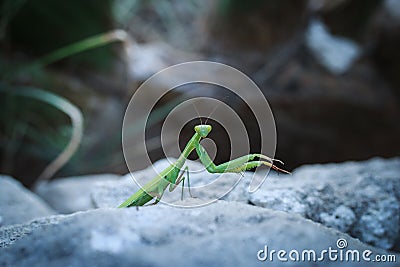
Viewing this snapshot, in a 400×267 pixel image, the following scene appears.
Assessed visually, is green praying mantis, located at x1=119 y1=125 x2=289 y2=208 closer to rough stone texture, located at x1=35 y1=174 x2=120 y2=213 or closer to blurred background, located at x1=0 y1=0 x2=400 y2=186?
rough stone texture, located at x1=35 y1=174 x2=120 y2=213

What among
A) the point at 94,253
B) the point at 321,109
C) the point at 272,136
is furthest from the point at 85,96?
the point at 94,253

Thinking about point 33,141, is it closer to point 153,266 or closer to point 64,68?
point 64,68

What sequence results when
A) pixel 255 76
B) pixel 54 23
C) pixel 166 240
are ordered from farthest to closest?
pixel 255 76
pixel 54 23
pixel 166 240

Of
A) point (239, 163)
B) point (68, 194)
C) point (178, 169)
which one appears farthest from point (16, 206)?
point (239, 163)

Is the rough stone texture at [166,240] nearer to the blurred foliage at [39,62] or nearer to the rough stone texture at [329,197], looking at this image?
the rough stone texture at [329,197]

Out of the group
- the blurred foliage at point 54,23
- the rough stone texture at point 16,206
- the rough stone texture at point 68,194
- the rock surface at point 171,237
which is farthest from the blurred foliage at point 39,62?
the rock surface at point 171,237

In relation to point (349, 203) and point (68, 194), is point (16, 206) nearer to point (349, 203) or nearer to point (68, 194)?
point (68, 194)
